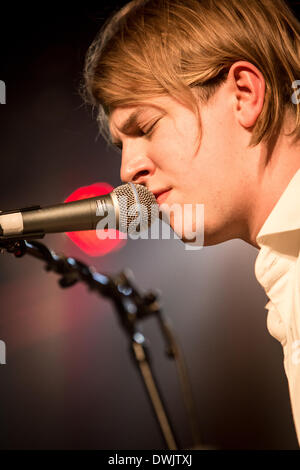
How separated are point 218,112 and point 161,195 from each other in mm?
224

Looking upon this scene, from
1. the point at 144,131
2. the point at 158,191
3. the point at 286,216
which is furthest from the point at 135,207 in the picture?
the point at 286,216

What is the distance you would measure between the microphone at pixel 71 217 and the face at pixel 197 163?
0.12 metres

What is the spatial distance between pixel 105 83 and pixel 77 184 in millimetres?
→ 1224

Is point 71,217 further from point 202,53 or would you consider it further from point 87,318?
point 87,318

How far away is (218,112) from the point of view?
3.10ft

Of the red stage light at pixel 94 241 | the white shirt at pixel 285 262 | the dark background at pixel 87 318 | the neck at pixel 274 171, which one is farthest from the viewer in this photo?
the red stage light at pixel 94 241

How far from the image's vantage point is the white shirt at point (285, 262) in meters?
0.80

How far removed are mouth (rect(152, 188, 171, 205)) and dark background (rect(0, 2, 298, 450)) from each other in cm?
123

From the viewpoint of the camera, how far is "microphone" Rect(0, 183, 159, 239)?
0.83m

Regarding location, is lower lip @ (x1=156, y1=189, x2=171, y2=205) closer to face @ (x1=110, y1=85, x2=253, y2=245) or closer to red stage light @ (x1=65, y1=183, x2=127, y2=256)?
face @ (x1=110, y1=85, x2=253, y2=245)

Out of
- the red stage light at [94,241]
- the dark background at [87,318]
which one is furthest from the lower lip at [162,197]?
the red stage light at [94,241]

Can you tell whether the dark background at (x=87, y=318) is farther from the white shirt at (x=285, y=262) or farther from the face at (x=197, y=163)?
the white shirt at (x=285, y=262)
